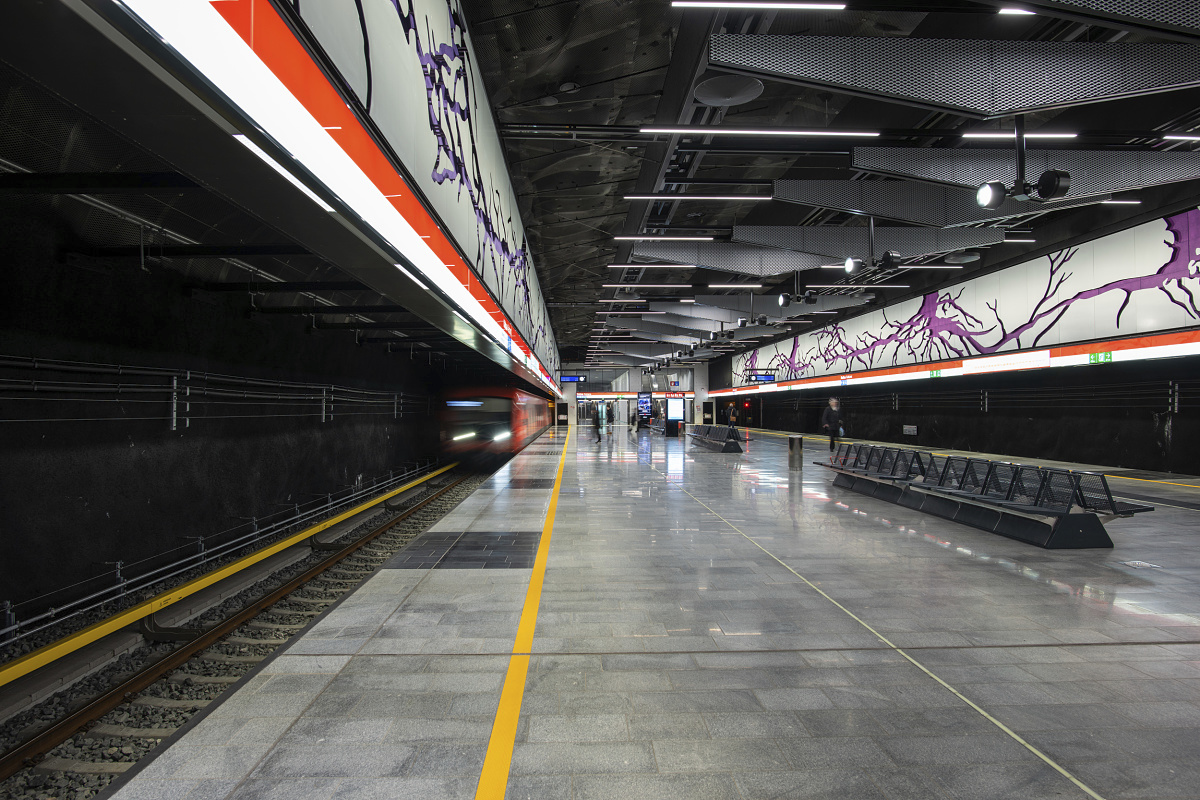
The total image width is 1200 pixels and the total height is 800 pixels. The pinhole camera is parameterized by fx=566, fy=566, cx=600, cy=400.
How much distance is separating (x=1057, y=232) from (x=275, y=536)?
18655 mm

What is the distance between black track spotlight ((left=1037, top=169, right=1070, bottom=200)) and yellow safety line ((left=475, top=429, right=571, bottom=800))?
291 inches

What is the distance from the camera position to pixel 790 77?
237 inches

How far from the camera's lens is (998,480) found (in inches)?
288

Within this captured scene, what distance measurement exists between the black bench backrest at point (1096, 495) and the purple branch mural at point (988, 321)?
8235mm

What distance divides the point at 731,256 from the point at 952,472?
8.07 m

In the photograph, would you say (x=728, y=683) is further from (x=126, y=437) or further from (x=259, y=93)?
(x=126, y=437)

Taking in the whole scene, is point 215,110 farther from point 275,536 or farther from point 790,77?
point 275,536

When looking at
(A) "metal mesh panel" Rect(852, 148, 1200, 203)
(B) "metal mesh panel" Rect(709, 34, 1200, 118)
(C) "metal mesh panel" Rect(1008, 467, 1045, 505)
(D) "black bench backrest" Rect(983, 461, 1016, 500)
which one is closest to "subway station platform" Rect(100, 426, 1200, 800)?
(C) "metal mesh panel" Rect(1008, 467, 1045, 505)

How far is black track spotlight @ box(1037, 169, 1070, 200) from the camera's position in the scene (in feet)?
21.8

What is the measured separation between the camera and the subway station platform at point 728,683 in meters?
2.37

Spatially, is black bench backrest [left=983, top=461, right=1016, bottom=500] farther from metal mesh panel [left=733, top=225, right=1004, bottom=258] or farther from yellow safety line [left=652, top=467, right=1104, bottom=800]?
metal mesh panel [left=733, top=225, right=1004, bottom=258]

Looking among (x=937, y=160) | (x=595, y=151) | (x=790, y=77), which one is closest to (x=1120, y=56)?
(x=937, y=160)

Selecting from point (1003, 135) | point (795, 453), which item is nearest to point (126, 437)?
point (1003, 135)

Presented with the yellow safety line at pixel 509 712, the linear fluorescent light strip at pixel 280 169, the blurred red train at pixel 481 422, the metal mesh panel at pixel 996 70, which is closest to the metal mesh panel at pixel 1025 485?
the metal mesh panel at pixel 996 70
